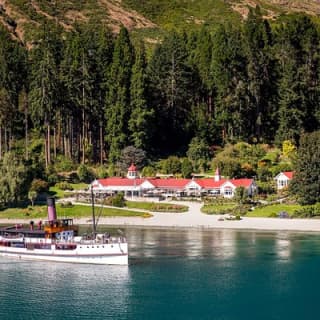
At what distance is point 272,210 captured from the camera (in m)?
105

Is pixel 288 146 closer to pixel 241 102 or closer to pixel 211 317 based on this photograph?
pixel 241 102

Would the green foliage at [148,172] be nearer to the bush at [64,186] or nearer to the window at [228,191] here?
the bush at [64,186]

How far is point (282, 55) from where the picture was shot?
136875 mm

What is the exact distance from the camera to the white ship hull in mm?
76750

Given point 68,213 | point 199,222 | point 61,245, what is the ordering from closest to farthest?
point 61,245 → point 199,222 → point 68,213

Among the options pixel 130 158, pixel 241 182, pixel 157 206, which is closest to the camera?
pixel 157 206

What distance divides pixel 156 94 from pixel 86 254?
209 feet

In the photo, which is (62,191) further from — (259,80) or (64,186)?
(259,80)

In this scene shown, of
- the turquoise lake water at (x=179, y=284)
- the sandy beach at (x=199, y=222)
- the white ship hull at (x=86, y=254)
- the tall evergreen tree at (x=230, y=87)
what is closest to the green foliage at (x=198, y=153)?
the tall evergreen tree at (x=230, y=87)

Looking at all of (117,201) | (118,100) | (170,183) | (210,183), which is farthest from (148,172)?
(118,100)

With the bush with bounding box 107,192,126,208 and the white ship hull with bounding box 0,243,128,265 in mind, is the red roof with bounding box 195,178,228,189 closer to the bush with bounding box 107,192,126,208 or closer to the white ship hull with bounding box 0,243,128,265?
the bush with bounding box 107,192,126,208

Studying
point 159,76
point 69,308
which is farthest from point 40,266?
point 159,76

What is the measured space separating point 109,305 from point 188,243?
28.1m

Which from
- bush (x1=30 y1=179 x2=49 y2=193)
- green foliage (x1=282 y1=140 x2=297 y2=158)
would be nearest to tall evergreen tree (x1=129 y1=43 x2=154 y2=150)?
bush (x1=30 y1=179 x2=49 y2=193)
